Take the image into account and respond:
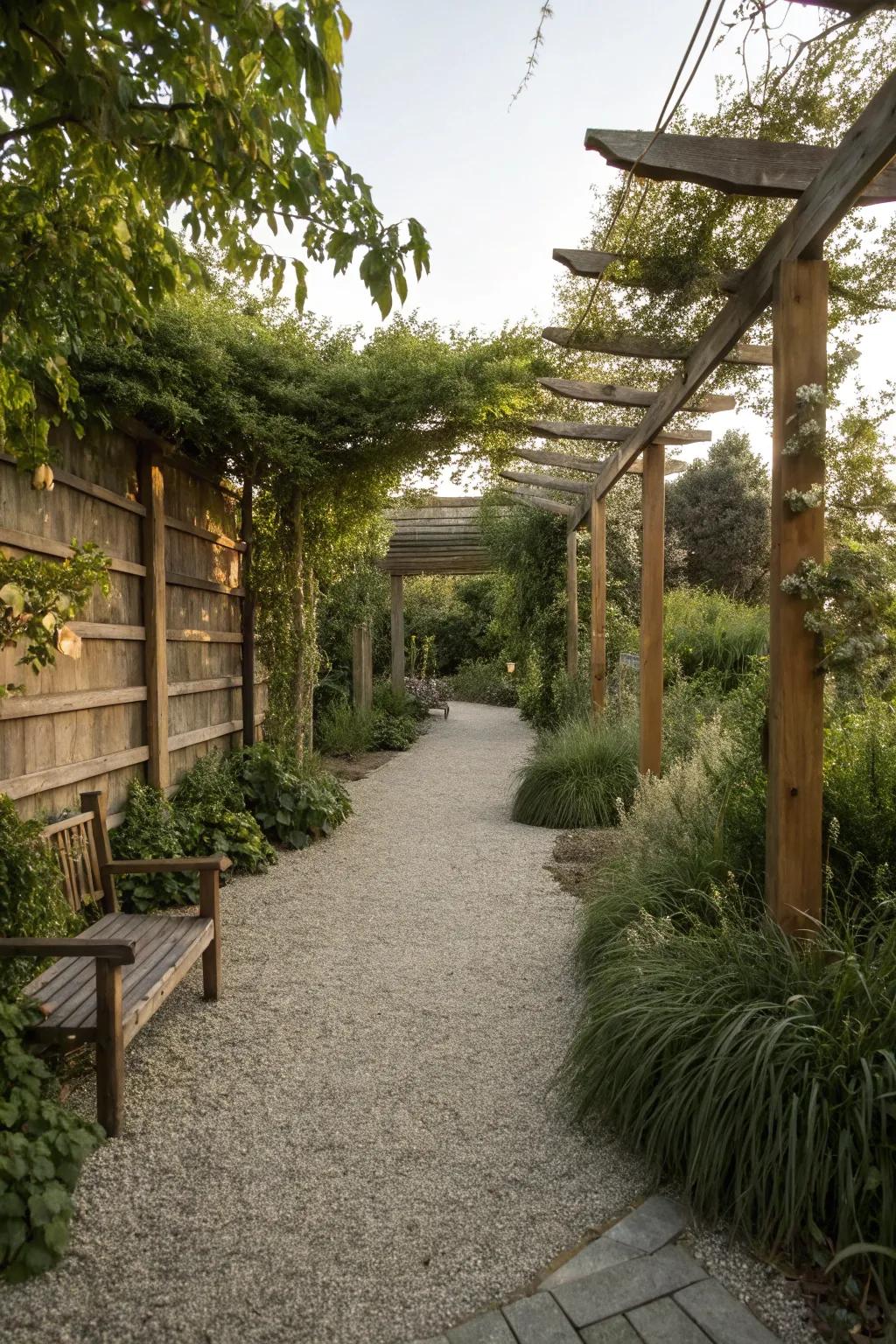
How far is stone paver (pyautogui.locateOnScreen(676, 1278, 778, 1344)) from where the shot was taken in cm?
177

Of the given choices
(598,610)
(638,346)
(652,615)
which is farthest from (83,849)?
(598,610)

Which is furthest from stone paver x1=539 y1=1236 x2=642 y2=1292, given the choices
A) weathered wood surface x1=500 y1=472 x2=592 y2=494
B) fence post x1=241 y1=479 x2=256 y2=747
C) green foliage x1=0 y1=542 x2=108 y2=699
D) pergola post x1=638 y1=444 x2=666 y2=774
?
weathered wood surface x1=500 y1=472 x2=592 y2=494

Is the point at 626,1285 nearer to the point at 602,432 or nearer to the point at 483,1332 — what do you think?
the point at 483,1332

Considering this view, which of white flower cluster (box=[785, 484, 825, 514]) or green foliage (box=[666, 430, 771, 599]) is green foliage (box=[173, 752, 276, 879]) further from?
green foliage (box=[666, 430, 771, 599])

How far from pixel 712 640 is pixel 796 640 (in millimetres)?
7448

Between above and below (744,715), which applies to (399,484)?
above

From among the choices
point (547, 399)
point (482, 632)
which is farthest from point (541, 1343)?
point (482, 632)

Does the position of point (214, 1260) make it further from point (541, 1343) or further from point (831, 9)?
point (831, 9)

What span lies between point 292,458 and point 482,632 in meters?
16.3

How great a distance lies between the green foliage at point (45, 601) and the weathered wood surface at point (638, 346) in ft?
9.09

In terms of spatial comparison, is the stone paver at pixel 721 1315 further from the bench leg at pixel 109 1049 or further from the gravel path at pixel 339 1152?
the bench leg at pixel 109 1049

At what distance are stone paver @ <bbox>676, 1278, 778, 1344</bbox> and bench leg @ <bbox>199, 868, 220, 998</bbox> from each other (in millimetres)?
2221

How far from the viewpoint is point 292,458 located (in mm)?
6172

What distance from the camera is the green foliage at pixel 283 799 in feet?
20.7
